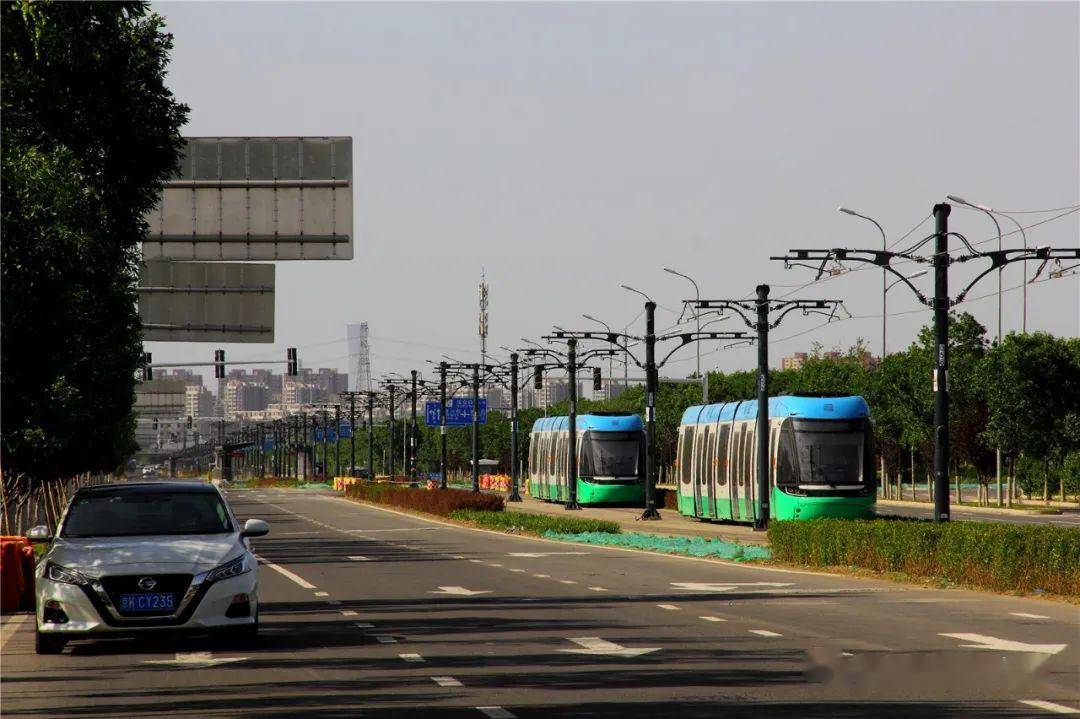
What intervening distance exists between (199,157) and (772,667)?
23.0 metres

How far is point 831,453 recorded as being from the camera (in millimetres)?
46500

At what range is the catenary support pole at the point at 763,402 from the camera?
152 ft

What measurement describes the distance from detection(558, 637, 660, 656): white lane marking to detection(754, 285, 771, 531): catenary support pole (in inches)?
1133

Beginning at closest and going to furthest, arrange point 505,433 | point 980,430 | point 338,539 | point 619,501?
point 338,539 < point 619,501 < point 980,430 < point 505,433

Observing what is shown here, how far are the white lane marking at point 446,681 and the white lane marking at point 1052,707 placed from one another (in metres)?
4.23

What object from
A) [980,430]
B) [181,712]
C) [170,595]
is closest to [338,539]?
[170,595]

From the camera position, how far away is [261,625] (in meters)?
20.2

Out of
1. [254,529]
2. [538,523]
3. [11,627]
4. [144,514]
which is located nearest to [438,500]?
[538,523]

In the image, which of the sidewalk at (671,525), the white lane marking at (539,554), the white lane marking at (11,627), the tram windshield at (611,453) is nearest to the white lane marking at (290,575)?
the white lane marking at (539,554)

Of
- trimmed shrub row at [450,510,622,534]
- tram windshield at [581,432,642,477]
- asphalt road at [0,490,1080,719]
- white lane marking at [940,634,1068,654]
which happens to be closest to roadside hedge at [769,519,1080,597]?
asphalt road at [0,490,1080,719]

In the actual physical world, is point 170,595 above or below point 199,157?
below

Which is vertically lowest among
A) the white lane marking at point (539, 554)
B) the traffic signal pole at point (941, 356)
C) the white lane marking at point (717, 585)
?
the white lane marking at point (539, 554)

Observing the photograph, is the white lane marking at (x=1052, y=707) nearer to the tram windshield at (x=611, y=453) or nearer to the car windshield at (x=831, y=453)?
the car windshield at (x=831, y=453)

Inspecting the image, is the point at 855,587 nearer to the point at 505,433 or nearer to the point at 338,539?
the point at 338,539
